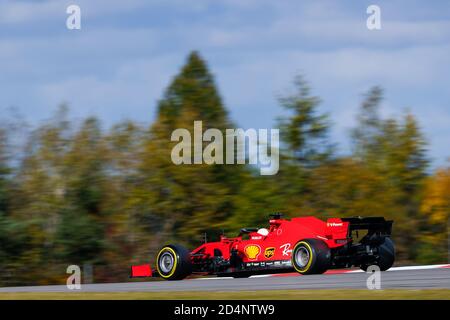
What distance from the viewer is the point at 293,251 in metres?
18.4

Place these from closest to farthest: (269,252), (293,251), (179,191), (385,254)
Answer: (293,251) → (385,254) → (269,252) → (179,191)

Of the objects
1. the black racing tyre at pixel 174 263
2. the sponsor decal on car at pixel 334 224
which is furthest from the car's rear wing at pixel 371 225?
the black racing tyre at pixel 174 263

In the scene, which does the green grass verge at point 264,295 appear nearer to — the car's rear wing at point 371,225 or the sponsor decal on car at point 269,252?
the sponsor decal on car at point 269,252

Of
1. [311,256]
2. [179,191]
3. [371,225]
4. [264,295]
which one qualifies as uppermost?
[179,191]

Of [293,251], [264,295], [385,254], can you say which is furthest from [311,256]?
[264,295]

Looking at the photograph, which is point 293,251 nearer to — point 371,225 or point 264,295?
point 371,225

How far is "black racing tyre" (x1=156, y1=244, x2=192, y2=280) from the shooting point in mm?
19781

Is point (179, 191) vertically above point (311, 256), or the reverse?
point (179, 191)

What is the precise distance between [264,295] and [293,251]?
513cm

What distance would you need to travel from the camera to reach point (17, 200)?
37.8 metres
